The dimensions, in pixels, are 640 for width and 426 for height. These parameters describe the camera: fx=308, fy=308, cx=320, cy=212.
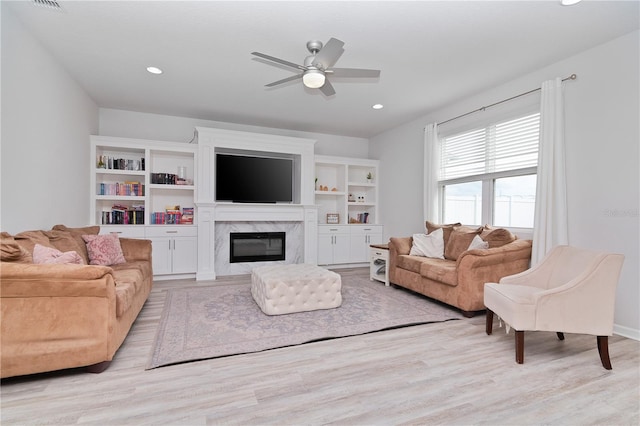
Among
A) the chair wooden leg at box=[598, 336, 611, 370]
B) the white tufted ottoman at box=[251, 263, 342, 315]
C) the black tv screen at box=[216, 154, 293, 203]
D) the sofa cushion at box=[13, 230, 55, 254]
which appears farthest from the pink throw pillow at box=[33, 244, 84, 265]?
the chair wooden leg at box=[598, 336, 611, 370]

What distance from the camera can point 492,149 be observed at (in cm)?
410

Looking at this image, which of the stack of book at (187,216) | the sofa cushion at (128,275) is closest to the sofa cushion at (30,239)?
the sofa cushion at (128,275)

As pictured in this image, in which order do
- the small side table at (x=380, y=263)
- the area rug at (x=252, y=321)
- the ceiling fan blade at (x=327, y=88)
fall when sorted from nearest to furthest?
the area rug at (x=252, y=321)
the ceiling fan blade at (x=327, y=88)
the small side table at (x=380, y=263)

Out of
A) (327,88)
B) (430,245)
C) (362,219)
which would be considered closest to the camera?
(327,88)

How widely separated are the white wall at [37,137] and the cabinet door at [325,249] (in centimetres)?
374

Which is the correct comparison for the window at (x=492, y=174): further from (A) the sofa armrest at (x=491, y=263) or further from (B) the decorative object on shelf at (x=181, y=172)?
(B) the decorative object on shelf at (x=181, y=172)

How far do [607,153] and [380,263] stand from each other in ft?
9.61

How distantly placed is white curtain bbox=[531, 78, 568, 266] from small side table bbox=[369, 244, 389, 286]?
1808 millimetres

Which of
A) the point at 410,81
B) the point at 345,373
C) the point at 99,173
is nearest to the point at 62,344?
the point at 345,373

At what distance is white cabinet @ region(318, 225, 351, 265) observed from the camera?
5896mm

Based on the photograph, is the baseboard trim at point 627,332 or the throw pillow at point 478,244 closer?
the baseboard trim at point 627,332

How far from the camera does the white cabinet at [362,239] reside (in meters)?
6.15

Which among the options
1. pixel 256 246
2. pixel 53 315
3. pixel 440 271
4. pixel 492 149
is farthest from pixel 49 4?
pixel 492 149

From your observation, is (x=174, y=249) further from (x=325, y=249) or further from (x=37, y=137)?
(x=325, y=249)
